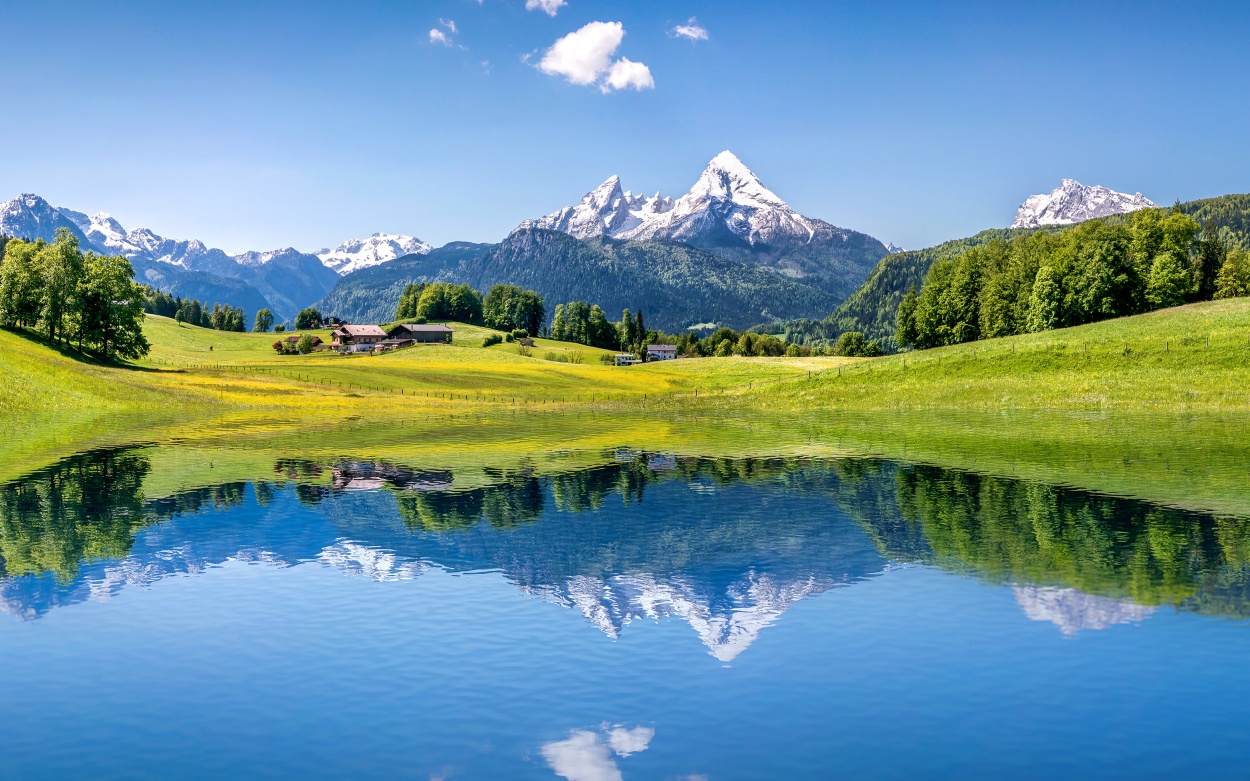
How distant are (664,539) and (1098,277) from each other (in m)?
123

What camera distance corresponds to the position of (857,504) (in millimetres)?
41438

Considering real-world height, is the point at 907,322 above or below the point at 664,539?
above

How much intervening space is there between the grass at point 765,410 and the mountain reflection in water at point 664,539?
808cm

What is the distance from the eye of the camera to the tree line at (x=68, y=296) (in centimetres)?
12456

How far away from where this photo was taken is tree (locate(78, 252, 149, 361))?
4963 inches

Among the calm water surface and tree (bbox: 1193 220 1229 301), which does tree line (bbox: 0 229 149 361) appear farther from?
tree (bbox: 1193 220 1229 301)

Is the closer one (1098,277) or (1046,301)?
(1098,277)

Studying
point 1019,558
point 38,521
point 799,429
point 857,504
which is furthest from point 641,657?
point 799,429

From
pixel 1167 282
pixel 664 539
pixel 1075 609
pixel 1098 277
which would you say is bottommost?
pixel 664 539

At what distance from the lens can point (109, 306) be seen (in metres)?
127

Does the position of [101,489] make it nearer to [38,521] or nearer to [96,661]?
[38,521]

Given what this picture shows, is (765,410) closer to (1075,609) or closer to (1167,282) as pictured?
(1167,282)

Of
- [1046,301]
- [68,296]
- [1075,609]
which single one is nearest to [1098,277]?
[1046,301]

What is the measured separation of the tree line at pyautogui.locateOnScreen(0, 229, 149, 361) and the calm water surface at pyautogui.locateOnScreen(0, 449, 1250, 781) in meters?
99.7
